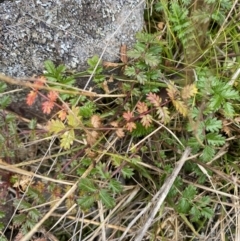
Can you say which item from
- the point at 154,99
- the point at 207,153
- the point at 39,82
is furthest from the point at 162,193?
the point at 39,82

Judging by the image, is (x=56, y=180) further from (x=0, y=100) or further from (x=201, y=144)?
(x=201, y=144)

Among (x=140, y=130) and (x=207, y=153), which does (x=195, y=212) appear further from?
(x=140, y=130)

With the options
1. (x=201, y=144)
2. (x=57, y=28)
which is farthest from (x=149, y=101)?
(x=57, y=28)

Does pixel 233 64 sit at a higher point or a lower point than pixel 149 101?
higher

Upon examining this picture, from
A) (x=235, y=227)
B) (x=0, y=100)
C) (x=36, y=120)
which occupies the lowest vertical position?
(x=235, y=227)

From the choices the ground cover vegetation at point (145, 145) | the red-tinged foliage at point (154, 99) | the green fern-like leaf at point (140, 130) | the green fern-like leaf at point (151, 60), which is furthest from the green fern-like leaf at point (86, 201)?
the green fern-like leaf at point (151, 60)

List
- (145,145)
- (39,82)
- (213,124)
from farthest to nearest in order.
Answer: (145,145) → (213,124) → (39,82)

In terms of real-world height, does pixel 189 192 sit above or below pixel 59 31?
below
